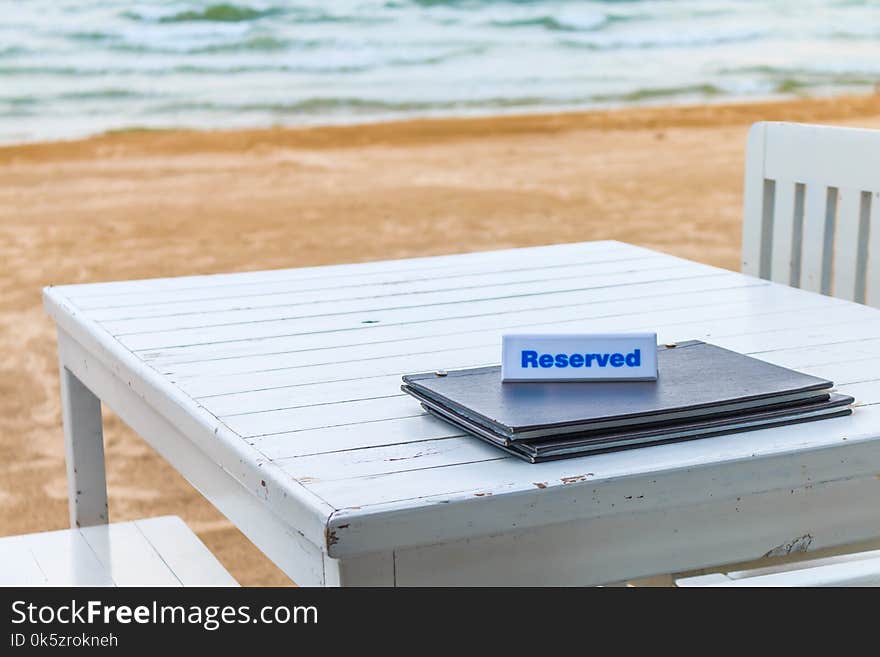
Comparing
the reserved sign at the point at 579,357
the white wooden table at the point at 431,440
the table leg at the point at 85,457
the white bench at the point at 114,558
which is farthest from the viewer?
the table leg at the point at 85,457

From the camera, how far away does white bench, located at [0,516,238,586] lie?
58.9 inches

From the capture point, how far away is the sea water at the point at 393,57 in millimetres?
10453

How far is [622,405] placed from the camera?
1.02 meters

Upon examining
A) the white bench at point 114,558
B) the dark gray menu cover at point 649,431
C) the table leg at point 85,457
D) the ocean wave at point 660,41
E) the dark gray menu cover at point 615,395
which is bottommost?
the white bench at point 114,558

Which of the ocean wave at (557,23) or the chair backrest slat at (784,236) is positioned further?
the ocean wave at (557,23)

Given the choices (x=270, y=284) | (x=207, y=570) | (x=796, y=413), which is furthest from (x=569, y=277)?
(x=796, y=413)

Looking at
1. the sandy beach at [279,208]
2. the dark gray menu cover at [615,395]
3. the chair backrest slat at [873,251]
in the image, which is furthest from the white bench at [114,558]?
the chair backrest slat at [873,251]

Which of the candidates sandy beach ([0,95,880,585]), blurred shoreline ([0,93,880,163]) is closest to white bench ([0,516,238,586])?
sandy beach ([0,95,880,585])

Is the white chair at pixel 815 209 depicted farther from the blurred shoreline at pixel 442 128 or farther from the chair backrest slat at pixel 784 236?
the blurred shoreline at pixel 442 128

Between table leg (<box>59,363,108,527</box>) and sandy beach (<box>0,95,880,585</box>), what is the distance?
2.86 feet

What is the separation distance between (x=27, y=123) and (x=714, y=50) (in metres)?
6.78

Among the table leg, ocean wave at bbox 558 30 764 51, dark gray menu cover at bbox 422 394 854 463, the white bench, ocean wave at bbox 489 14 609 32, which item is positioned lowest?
the white bench

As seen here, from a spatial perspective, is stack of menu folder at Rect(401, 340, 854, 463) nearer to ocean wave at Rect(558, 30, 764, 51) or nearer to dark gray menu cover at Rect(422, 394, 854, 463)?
dark gray menu cover at Rect(422, 394, 854, 463)

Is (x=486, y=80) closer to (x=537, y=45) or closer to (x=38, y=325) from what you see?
(x=537, y=45)
